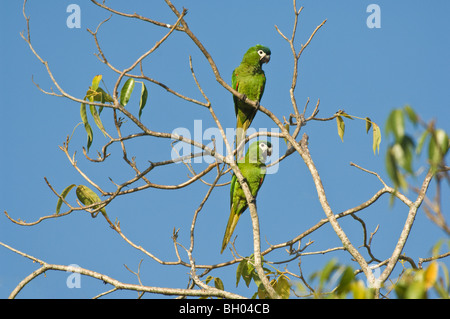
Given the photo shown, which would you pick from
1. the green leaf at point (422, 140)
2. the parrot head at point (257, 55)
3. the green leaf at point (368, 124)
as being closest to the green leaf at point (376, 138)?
the green leaf at point (368, 124)

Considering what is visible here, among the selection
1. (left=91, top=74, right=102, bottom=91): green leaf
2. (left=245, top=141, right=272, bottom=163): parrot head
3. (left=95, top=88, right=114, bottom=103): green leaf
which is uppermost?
(left=91, top=74, right=102, bottom=91): green leaf

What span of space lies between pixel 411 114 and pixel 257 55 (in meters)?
4.80

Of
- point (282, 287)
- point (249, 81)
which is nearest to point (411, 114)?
point (282, 287)

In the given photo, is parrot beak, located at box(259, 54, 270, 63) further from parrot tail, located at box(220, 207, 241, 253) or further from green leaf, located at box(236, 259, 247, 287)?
green leaf, located at box(236, 259, 247, 287)

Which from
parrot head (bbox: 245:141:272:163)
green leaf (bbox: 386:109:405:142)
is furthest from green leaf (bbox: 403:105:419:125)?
parrot head (bbox: 245:141:272:163)

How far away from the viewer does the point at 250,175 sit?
15.3ft

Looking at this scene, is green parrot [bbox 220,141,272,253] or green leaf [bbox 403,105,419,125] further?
green parrot [bbox 220,141,272,253]

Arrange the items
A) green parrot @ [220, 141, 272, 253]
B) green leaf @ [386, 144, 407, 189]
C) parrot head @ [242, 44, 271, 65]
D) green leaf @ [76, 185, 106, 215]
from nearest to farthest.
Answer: green leaf @ [386, 144, 407, 189], green leaf @ [76, 185, 106, 215], green parrot @ [220, 141, 272, 253], parrot head @ [242, 44, 271, 65]

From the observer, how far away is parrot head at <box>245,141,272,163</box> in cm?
472

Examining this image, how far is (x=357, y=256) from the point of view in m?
2.51

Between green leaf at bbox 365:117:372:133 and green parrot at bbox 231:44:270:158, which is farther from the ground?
green parrot at bbox 231:44:270:158

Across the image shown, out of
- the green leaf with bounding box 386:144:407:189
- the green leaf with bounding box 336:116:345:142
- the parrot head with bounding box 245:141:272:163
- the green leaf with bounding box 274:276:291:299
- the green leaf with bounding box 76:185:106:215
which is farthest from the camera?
the parrot head with bounding box 245:141:272:163
